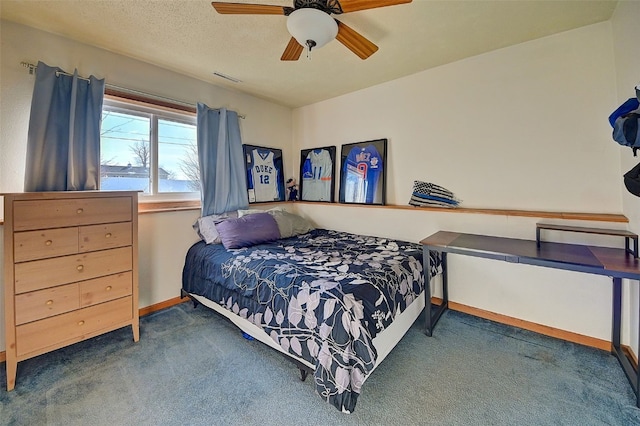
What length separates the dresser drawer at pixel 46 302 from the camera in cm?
160

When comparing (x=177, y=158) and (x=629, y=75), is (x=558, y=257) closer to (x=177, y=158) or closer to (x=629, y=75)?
(x=629, y=75)

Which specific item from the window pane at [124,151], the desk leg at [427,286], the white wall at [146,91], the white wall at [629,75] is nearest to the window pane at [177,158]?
the window pane at [124,151]

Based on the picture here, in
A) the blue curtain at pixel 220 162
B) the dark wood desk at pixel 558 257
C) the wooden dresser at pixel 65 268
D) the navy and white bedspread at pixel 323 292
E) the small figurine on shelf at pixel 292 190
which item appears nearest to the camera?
the navy and white bedspread at pixel 323 292

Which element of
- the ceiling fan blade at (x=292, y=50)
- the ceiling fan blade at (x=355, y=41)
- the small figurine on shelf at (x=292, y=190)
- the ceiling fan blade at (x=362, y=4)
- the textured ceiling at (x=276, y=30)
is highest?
the textured ceiling at (x=276, y=30)

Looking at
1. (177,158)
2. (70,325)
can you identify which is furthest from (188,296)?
(177,158)

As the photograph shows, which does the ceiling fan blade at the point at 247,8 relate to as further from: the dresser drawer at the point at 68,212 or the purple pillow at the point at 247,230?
the purple pillow at the point at 247,230

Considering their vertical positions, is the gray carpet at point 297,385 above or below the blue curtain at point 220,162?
below

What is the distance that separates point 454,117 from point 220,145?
2475 millimetres

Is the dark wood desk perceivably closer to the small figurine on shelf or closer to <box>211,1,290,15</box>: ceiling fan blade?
<box>211,1,290,15</box>: ceiling fan blade

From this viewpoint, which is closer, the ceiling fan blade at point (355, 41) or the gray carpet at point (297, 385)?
the gray carpet at point (297, 385)

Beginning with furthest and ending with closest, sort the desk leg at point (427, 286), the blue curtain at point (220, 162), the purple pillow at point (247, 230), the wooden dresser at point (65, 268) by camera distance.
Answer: the blue curtain at point (220, 162)
the purple pillow at point (247, 230)
the desk leg at point (427, 286)
the wooden dresser at point (65, 268)

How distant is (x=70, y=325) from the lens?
1.78 m

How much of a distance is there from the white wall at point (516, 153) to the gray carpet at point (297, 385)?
379 mm

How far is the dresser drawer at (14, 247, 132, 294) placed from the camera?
1607mm
